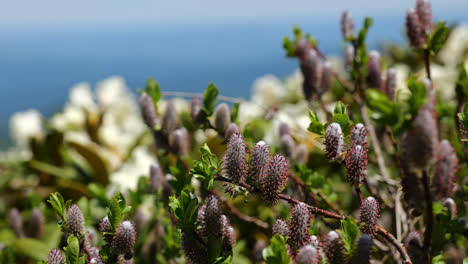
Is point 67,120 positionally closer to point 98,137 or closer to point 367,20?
point 98,137

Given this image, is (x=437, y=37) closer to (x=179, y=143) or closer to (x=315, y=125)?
(x=315, y=125)

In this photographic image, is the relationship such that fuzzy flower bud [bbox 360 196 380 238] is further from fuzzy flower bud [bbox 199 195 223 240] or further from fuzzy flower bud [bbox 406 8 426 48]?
fuzzy flower bud [bbox 406 8 426 48]

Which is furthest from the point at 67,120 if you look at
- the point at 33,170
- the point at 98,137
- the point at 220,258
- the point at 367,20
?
the point at 220,258

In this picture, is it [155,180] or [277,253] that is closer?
[277,253]

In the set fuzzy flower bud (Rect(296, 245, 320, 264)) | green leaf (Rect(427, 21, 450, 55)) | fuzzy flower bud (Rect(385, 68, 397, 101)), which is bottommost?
fuzzy flower bud (Rect(296, 245, 320, 264))

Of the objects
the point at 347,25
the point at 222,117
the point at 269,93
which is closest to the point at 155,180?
the point at 222,117

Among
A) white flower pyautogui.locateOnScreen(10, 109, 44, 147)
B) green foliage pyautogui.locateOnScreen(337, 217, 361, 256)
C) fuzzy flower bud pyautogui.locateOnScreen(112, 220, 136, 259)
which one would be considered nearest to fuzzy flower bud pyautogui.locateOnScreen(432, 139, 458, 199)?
green foliage pyautogui.locateOnScreen(337, 217, 361, 256)

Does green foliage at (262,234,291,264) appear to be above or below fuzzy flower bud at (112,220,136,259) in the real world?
below
